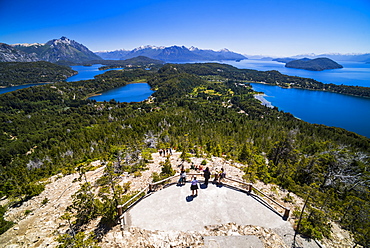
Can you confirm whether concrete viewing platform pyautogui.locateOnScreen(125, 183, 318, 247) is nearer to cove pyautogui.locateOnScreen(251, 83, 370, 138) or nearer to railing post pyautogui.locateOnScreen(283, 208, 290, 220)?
railing post pyautogui.locateOnScreen(283, 208, 290, 220)

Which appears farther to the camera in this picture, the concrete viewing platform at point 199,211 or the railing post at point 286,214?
the railing post at point 286,214

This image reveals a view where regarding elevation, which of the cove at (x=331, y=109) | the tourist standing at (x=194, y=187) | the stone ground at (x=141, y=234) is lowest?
the cove at (x=331, y=109)

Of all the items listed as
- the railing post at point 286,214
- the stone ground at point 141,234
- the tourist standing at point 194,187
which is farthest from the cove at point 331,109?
the tourist standing at point 194,187

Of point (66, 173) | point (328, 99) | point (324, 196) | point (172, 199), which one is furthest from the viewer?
point (328, 99)

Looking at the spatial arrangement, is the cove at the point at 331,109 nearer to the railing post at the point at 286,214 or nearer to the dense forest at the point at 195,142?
the dense forest at the point at 195,142

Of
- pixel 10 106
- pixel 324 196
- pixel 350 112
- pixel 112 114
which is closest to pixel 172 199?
pixel 324 196

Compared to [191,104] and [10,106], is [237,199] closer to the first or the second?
[191,104]

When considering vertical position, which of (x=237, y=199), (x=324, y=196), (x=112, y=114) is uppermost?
(x=324, y=196)
